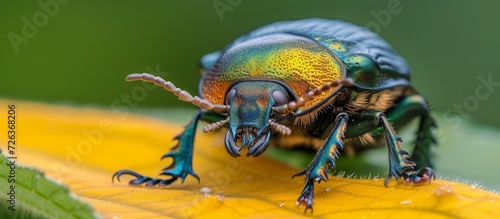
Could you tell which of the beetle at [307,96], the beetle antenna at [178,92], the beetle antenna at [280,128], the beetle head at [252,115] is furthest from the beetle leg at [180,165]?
the beetle antenna at [280,128]

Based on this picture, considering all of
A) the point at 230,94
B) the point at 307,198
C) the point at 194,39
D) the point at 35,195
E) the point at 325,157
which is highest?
the point at 194,39

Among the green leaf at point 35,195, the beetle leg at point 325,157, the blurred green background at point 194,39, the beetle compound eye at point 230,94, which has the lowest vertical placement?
the beetle leg at point 325,157

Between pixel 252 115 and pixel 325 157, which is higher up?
pixel 252 115

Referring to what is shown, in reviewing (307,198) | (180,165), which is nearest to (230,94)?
(180,165)

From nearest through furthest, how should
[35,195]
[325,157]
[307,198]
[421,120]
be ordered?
[35,195] < [307,198] < [325,157] < [421,120]

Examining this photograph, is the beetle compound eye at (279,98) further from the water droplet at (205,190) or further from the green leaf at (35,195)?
the green leaf at (35,195)

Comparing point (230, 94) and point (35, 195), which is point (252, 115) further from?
point (35, 195)

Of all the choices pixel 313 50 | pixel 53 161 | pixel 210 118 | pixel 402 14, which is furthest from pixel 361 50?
pixel 402 14

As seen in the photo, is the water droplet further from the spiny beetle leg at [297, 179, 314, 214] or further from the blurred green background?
the blurred green background
